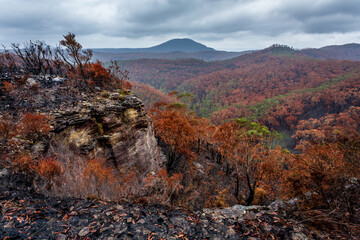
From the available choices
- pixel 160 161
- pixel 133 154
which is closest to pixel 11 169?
pixel 133 154

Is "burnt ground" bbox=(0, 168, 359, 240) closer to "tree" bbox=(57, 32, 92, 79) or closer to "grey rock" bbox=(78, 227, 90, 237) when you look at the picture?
"grey rock" bbox=(78, 227, 90, 237)

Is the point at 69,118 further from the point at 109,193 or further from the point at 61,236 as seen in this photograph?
the point at 61,236

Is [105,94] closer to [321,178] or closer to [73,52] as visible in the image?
[73,52]

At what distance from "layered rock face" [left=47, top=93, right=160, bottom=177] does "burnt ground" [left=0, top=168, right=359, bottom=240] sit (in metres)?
2.57

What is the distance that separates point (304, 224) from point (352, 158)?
6.23 metres

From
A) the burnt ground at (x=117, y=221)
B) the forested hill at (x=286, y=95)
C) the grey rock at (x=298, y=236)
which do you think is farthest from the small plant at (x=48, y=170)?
the forested hill at (x=286, y=95)

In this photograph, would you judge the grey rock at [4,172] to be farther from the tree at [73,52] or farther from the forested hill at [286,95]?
the forested hill at [286,95]

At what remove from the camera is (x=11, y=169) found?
4.64 metres

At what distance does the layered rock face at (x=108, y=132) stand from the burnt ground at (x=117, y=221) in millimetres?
2574

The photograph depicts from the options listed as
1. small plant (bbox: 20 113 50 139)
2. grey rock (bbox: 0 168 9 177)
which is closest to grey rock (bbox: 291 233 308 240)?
grey rock (bbox: 0 168 9 177)

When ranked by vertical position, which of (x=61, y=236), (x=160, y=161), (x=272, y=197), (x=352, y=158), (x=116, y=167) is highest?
(x=61, y=236)

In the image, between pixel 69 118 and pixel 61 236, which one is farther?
pixel 69 118

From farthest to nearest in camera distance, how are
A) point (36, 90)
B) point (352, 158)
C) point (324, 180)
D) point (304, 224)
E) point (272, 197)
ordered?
point (272, 197) → point (36, 90) → point (352, 158) → point (324, 180) → point (304, 224)

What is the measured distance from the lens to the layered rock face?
7449 mm
